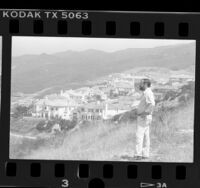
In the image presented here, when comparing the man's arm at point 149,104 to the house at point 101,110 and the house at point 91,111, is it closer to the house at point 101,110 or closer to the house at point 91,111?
the house at point 101,110

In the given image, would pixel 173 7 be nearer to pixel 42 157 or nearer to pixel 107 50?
pixel 107 50

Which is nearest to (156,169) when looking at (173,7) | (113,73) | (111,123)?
(111,123)

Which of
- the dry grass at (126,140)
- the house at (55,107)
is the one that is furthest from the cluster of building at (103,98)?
the dry grass at (126,140)

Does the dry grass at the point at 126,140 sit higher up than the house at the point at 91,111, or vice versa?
the house at the point at 91,111

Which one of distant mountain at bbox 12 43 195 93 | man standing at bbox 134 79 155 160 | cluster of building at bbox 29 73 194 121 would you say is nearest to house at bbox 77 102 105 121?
cluster of building at bbox 29 73 194 121

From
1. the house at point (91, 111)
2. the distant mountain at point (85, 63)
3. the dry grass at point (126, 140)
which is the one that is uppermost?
the distant mountain at point (85, 63)

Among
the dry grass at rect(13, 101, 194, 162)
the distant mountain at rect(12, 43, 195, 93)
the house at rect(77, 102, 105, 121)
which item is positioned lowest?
the dry grass at rect(13, 101, 194, 162)

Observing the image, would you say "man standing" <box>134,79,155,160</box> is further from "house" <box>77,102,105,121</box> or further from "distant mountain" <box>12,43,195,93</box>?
"house" <box>77,102,105,121</box>
